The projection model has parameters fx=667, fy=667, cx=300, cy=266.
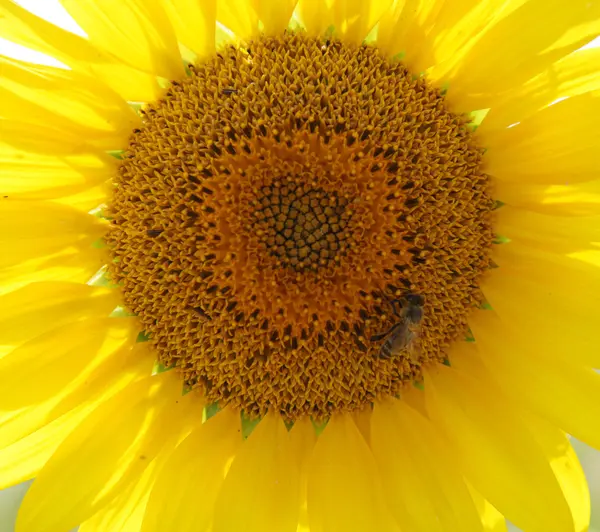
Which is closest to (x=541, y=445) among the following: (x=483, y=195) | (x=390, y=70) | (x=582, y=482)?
(x=582, y=482)

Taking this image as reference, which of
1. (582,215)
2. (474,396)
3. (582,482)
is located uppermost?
(582,215)

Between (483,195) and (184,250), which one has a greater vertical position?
A: (483,195)

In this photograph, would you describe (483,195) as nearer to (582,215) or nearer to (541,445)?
(582,215)

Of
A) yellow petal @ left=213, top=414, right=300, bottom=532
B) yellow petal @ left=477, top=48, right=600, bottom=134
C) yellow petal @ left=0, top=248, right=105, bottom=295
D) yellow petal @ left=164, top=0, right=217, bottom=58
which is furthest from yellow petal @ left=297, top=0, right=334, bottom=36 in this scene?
yellow petal @ left=213, top=414, right=300, bottom=532

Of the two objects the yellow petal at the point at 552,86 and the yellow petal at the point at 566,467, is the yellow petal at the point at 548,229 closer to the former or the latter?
the yellow petal at the point at 552,86

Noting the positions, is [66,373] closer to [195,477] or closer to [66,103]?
[195,477]

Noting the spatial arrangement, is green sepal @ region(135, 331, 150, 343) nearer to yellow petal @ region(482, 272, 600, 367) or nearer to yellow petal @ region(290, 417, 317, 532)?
yellow petal @ region(290, 417, 317, 532)
